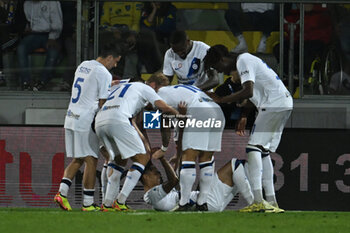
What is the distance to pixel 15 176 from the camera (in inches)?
483

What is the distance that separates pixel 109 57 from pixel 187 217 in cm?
233

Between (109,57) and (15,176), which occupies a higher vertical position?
(109,57)

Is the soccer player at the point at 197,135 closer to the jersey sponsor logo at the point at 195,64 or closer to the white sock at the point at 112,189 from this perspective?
the white sock at the point at 112,189

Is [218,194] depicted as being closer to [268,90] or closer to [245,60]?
[268,90]

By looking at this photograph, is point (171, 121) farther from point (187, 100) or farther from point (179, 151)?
point (187, 100)

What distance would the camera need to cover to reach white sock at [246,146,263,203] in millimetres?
10141

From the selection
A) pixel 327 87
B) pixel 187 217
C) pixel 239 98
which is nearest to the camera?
pixel 187 217

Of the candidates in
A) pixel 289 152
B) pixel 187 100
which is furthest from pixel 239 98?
pixel 289 152

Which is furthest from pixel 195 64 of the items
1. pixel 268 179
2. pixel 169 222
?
pixel 169 222

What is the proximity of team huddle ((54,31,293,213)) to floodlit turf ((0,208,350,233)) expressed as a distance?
51 cm

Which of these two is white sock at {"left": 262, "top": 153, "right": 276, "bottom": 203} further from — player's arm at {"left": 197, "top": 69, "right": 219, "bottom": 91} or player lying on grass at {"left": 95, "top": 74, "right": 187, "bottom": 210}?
player's arm at {"left": 197, "top": 69, "right": 219, "bottom": 91}

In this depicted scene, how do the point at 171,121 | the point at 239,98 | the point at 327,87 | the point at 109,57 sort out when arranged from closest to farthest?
the point at 239,98
the point at 109,57
the point at 171,121
the point at 327,87

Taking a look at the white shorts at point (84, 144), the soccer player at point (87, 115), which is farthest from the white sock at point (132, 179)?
the white shorts at point (84, 144)

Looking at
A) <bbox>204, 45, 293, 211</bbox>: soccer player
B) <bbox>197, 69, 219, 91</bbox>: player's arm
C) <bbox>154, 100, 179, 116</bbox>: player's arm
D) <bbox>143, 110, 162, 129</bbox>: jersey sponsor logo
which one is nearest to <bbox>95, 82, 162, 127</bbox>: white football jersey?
<bbox>154, 100, 179, 116</bbox>: player's arm
